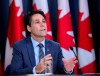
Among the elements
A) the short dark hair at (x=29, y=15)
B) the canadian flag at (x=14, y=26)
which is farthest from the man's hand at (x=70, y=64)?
the canadian flag at (x=14, y=26)

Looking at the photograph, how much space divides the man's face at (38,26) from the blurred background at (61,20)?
39 cm

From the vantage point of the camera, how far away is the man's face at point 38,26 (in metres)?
2.52

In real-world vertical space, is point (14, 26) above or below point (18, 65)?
above

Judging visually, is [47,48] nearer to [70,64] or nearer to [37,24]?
[37,24]

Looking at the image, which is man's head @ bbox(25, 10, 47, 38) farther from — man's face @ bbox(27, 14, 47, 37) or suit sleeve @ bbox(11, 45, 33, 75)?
suit sleeve @ bbox(11, 45, 33, 75)

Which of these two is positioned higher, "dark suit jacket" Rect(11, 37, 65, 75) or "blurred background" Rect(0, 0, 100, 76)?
"blurred background" Rect(0, 0, 100, 76)

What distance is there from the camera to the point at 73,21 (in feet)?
10.3

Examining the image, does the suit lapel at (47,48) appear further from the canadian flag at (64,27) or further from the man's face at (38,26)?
the canadian flag at (64,27)

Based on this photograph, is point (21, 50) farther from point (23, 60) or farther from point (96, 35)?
point (96, 35)

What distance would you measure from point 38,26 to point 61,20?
542 mm

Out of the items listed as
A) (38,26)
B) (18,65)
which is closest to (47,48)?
(38,26)

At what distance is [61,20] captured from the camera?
3.03 meters

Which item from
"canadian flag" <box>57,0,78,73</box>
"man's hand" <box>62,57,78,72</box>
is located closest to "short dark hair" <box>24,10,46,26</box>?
A: "canadian flag" <box>57,0,78,73</box>

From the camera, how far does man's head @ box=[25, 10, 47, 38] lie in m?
2.53
